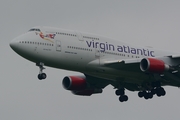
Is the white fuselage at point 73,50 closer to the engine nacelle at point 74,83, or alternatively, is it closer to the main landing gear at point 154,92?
the main landing gear at point 154,92

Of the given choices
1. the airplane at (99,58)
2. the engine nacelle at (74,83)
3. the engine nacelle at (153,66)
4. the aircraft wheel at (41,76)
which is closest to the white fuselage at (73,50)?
the airplane at (99,58)

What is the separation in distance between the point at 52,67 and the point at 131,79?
361 inches

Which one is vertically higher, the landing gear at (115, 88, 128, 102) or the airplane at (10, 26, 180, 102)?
the airplane at (10, 26, 180, 102)

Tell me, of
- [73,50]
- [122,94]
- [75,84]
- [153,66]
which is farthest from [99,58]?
[122,94]

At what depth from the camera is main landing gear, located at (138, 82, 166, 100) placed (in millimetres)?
85562

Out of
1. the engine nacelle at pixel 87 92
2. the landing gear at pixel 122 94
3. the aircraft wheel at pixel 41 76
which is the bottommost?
the aircraft wheel at pixel 41 76

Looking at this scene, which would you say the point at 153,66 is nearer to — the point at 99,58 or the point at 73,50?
the point at 99,58

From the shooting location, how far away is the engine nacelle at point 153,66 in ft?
266

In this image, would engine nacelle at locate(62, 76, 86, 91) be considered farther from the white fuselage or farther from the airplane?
the white fuselage

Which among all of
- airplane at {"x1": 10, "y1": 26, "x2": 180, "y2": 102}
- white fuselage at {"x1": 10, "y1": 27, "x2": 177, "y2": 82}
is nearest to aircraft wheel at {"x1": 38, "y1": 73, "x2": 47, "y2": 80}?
airplane at {"x1": 10, "y1": 26, "x2": 180, "y2": 102}

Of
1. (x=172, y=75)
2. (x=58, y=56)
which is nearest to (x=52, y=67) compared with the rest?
(x=58, y=56)

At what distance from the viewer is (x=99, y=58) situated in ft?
274

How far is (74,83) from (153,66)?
467 inches

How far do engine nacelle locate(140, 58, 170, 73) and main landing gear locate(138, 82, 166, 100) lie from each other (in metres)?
3.86
